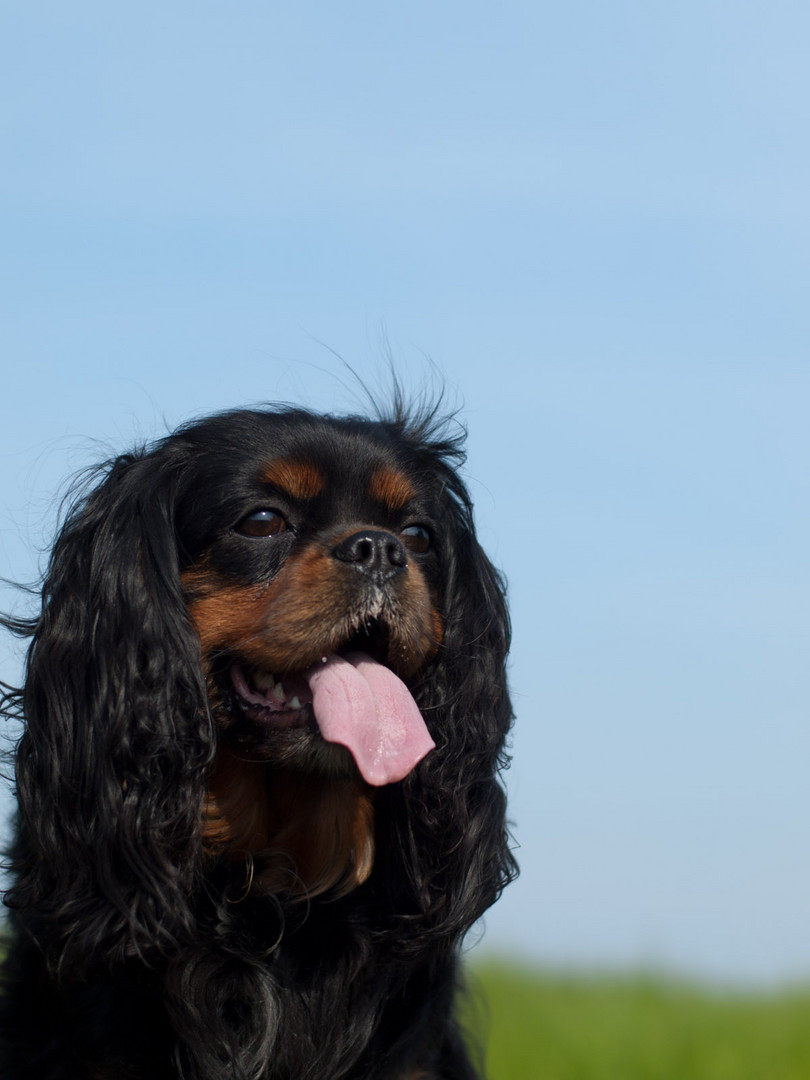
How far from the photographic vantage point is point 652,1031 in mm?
6273

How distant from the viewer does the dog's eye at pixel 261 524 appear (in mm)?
3904

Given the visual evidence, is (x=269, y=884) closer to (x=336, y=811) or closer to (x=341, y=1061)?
(x=336, y=811)

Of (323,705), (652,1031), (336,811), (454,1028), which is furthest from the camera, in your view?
(652,1031)

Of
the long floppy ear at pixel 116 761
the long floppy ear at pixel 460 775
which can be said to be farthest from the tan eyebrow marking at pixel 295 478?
the long floppy ear at pixel 460 775

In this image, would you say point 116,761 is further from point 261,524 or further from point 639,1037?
point 639,1037

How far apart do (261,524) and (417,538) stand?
62 cm

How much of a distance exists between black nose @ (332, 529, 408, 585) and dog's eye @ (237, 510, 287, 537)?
0.75 feet

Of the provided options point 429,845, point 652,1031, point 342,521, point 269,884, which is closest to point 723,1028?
point 652,1031

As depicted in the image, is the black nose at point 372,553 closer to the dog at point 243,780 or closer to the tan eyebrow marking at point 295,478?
the dog at point 243,780

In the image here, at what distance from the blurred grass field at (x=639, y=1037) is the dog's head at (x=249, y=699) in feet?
4.08

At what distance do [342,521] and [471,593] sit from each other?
0.66 meters

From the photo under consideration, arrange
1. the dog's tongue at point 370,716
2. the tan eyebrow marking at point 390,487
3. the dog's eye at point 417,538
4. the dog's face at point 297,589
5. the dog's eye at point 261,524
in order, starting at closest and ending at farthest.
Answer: the dog's tongue at point 370,716, the dog's face at point 297,589, the dog's eye at point 261,524, the tan eyebrow marking at point 390,487, the dog's eye at point 417,538

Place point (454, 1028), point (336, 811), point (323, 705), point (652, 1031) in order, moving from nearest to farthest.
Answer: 1. point (323, 705)
2. point (336, 811)
3. point (454, 1028)
4. point (652, 1031)

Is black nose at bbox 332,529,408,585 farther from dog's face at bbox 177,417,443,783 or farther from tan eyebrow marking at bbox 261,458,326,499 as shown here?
tan eyebrow marking at bbox 261,458,326,499
